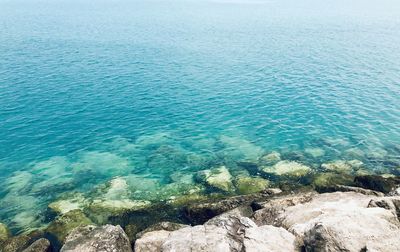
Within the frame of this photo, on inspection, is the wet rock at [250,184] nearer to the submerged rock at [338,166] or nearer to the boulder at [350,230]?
the submerged rock at [338,166]

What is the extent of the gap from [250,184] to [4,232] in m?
23.9

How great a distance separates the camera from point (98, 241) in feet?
72.9

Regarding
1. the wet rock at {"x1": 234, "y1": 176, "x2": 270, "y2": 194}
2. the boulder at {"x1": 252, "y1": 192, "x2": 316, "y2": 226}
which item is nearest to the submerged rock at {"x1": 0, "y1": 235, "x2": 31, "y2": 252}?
the boulder at {"x1": 252, "y1": 192, "x2": 316, "y2": 226}

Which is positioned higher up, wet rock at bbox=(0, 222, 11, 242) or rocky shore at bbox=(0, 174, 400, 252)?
rocky shore at bbox=(0, 174, 400, 252)

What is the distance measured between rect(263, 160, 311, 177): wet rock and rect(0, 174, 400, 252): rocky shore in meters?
→ 4.01

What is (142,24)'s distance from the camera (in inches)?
5812

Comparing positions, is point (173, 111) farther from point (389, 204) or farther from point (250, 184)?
point (389, 204)

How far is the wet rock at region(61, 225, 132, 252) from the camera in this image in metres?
21.8

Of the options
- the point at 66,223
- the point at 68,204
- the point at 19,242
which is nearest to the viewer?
the point at 19,242

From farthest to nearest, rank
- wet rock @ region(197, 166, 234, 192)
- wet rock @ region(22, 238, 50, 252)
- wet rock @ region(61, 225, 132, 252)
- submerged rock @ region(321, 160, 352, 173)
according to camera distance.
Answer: submerged rock @ region(321, 160, 352, 173)
wet rock @ region(197, 166, 234, 192)
wet rock @ region(22, 238, 50, 252)
wet rock @ region(61, 225, 132, 252)

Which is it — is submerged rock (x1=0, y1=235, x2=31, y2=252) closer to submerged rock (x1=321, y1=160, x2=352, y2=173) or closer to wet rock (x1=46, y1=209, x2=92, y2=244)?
wet rock (x1=46, y1=209, x2=92, y2=244)

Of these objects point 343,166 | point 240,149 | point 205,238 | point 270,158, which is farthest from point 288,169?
point 205,238

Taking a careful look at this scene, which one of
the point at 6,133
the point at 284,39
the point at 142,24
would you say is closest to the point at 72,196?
the point at 6,133

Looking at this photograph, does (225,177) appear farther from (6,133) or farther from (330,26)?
(330,26)
